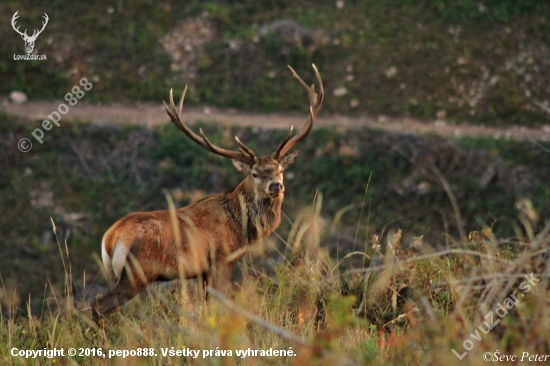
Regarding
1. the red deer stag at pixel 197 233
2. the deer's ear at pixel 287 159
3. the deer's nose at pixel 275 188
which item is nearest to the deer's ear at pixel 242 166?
the red deer stag at pixel 197 233

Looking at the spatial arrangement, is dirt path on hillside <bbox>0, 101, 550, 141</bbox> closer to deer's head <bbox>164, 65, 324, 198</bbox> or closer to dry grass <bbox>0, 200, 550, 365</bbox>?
deer's head <bbox>164, 65, 324, 198</bbox>

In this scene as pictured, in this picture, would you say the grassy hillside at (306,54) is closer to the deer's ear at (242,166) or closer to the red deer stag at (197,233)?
the deer's ear at (242,166)

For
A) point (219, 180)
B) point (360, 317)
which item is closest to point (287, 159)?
point (360, 317)

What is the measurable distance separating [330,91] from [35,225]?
8904mm

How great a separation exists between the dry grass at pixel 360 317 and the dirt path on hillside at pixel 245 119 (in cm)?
1465

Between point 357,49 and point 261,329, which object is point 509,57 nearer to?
point 357,49

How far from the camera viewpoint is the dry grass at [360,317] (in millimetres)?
3605

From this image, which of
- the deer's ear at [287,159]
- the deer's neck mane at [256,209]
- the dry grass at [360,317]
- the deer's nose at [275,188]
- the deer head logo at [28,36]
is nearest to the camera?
the dry grass at [360,317]

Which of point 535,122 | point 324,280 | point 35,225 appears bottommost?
point 35,225

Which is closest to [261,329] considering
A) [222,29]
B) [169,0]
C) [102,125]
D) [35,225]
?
[35,225]

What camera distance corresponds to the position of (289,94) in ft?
71.6

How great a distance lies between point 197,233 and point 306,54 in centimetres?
1570

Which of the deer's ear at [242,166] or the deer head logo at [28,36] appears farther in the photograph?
the deer head logo at [28,36]

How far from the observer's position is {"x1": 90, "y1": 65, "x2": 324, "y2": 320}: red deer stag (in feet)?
22.6
